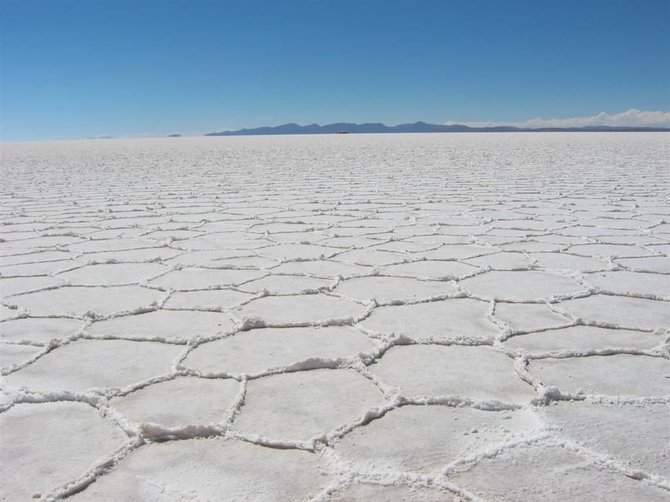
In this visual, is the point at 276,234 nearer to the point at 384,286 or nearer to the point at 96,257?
the point at 96,257

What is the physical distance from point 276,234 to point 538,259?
1.15 meters

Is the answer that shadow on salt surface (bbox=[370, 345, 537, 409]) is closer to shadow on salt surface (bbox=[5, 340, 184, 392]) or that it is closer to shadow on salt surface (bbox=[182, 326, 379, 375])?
shadow on salt surface (bbox=[182, 326, 379, 375])

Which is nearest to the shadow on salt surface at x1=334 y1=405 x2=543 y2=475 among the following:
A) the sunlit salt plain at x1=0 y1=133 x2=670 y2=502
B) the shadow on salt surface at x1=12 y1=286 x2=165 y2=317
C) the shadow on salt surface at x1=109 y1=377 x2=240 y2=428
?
the sunlit salt plain at x1=0 y1=133 x2=670 y2=502

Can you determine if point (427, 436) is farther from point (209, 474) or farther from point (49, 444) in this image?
point (49, 444)

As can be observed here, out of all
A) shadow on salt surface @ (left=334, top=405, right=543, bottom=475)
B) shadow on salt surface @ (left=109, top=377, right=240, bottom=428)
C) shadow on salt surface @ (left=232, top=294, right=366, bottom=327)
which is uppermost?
shadow on salt surface @ (left=109, top=377, right=240, bottom=428)

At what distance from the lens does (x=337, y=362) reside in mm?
1278

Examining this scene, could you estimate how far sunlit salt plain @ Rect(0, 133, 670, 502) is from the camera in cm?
89

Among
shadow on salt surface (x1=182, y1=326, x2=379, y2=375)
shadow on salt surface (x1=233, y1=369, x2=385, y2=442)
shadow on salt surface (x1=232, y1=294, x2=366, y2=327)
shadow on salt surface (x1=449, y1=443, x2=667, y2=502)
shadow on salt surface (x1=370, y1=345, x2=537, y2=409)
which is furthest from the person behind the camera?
shadow on salt surface (x1=232, y1=294, x2=366, y2=327)

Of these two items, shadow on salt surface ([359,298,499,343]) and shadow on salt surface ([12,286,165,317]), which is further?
shadow on salt surface ([12,286,165,317])

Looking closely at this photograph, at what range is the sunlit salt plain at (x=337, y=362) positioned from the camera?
890 mm

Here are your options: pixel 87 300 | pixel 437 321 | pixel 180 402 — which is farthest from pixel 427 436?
pixel 87 300

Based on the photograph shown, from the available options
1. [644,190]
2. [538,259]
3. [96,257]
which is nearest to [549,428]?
[538,259]

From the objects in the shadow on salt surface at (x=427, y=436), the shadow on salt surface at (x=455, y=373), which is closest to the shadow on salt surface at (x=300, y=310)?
the shadow on salt surface at (x=455, y=373)

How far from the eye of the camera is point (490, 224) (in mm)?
2967
